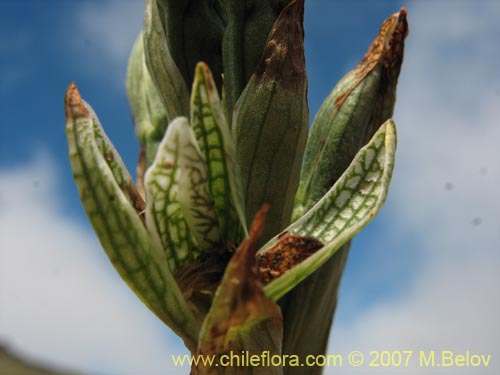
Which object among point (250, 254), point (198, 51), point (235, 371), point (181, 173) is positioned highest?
point (198, 51)

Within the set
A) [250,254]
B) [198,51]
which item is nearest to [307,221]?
[250,254]

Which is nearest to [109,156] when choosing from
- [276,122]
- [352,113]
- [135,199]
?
[135,199]

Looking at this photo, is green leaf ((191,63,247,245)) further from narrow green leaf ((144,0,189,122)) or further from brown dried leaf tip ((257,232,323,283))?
narrow green leaf ((144,0,189,122))

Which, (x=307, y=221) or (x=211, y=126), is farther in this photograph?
(x=307, y=221)

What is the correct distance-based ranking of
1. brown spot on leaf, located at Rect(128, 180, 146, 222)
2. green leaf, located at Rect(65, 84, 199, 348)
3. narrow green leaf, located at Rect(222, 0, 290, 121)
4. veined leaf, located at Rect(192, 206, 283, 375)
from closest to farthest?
veined leaf, located at Rect(192, 206, 283, 375), green leaf, located at Rect(65, 84, 199, 348), brown spot on leaf, located at Rect(128, 180, 146, 222), narrow green leaf, located at Rect(222, 0, 290, 121)

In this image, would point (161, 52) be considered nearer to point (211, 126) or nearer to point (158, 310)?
point (211, 126)

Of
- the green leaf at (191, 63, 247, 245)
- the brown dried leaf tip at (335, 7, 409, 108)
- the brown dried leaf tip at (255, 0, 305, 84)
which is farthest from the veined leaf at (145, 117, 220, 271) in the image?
the brown dried leaf tip at (335, 7, 409, 108)

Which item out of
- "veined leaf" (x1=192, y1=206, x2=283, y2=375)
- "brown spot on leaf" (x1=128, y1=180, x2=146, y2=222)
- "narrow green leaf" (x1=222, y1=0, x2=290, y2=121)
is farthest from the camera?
"narrow green leaf" (x1=222, y1=0, x2=290, y2=121)
